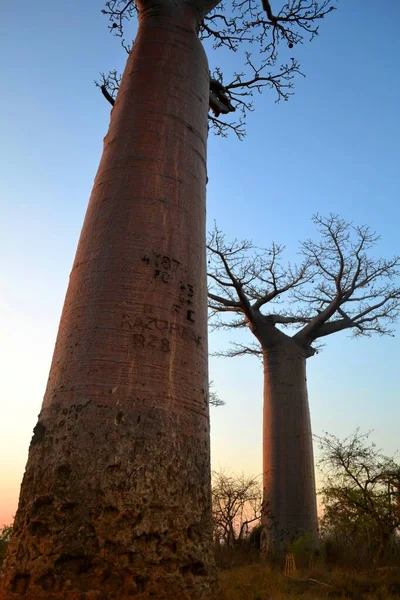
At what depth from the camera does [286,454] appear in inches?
226

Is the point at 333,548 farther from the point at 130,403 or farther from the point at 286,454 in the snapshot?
the point at 130,403

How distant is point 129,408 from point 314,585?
2.28m

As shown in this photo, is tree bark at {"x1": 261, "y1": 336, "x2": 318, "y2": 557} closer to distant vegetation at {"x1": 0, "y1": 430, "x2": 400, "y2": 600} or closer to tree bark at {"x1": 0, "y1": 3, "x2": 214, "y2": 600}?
distant vegetation at {"x1": 0, "y1": 430, "x2": 400, "y2": 600}

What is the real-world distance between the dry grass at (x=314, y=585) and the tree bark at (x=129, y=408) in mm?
1183

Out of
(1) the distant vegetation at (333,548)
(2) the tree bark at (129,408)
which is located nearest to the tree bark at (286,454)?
(1) the distant vegetation at (333,548)

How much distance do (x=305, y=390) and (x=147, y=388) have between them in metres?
5.04

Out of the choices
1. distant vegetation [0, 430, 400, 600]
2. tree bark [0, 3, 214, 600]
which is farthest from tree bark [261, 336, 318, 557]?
tree bark [0, 3, 214, 600]

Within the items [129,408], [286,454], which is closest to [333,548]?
[286,454]

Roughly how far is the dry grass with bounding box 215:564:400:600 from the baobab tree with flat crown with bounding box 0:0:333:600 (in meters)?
1.19

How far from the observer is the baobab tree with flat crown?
134 cm

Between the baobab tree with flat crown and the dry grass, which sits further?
the dry grass

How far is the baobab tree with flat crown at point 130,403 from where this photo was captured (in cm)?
134

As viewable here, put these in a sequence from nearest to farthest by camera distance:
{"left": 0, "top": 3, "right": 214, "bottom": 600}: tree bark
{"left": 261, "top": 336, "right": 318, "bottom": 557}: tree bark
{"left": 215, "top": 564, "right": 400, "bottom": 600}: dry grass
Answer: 1. {"left": 0, "top": 3, "right": 214, "bottom": 600}: tree bark
2. {"left": 215, "top": 564, "right": 400, "bottom": 600}: dry grass
3. {"left": 261, "top": 336, "right": 318, "bottom": 557}: tree bark

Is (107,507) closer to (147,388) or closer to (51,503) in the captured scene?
(51,503)
